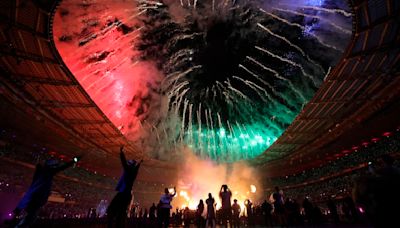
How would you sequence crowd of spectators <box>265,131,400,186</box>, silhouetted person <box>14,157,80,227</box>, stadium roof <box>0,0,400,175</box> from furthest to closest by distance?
crowd of spectators <box>265,131,400,186</box> → stadium roof <box>0,0,400,175</box> → silhouetted person <box>14,157,80,227</box>

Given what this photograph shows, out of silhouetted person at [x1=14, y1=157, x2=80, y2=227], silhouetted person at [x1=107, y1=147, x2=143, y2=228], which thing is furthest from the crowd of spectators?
silhouetted person at [x1=14, y1=157, x2=80, y2=227]

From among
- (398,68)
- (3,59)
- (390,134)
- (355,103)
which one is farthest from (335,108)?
(3,59)

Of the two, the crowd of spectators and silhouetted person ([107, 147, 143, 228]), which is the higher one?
the crowd of spectators

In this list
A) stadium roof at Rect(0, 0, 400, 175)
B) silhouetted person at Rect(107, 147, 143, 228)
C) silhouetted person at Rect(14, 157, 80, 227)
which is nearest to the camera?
silhouetted person at Rect(107, 147, 143, 228)

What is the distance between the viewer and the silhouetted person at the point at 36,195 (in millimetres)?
4598

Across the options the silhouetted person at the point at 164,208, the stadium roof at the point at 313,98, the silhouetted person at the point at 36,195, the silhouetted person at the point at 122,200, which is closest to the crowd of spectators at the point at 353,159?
the stadium roof at the point at 313,98

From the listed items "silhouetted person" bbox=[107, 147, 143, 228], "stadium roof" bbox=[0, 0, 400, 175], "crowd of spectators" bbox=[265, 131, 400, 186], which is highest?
"stadium roof" bbox=[0, 0, 400, 175]

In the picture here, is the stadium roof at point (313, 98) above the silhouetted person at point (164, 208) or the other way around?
above

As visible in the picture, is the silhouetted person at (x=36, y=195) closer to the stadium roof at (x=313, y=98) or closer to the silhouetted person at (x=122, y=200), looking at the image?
the silhouetted person at (x=122, y=200)

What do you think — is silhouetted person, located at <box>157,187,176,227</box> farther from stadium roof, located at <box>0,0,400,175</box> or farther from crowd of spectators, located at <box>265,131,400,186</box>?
crowd of spectators, located at <box>265,131,400,186</box>

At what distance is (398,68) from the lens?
Result: 8164 millimetres

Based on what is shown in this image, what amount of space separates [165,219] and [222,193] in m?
3.03

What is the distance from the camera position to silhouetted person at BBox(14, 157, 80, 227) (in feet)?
15.1

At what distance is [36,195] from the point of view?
4.84 metres
